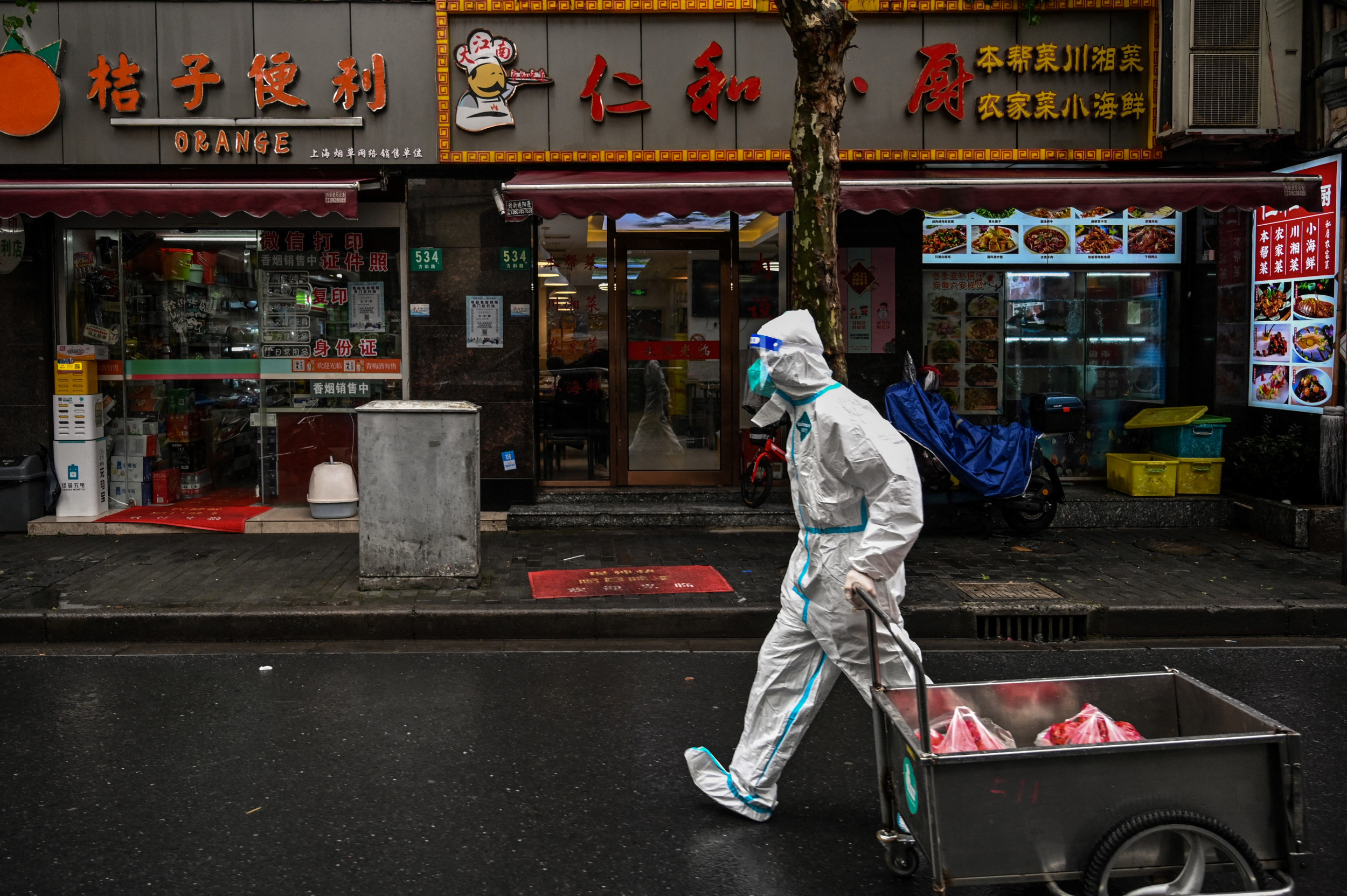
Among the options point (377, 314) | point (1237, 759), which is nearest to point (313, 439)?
point (377, 314)

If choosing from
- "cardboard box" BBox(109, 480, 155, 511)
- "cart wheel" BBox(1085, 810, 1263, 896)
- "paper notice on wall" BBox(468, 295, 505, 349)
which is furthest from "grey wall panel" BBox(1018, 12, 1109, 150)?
"cardboard box" BBox(109, 480, 155, 511)

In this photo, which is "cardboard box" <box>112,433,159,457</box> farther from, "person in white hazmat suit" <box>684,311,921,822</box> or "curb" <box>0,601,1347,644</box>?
"person in white hazmat suit" <box>684,311,921,822</box>

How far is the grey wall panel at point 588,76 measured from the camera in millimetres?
9992

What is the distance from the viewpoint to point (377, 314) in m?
10.5

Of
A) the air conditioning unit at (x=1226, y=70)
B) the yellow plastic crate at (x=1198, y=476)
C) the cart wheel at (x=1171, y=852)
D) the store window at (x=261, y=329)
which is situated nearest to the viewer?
the cart wheel at (x=1171, y=852)

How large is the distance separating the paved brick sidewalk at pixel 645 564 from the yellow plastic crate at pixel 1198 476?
48cm

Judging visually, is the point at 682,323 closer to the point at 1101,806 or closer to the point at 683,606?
the point at 683,606

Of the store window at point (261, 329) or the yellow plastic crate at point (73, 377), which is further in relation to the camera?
the store window at point (261, 329)

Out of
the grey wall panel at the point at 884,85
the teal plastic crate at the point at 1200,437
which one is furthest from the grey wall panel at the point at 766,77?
the teal plastic crate at the point at 1200,437

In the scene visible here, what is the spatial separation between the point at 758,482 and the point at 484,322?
3.02 m

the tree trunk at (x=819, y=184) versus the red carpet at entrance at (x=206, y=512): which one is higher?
the tree trunk at (x=819, y=184)

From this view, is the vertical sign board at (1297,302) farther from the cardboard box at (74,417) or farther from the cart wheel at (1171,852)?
the cardboard box at (74,417)

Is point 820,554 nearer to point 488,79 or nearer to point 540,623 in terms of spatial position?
point 540,623

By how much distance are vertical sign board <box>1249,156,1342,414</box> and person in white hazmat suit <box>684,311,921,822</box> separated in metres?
7.38
